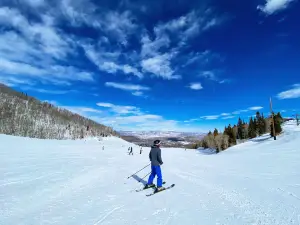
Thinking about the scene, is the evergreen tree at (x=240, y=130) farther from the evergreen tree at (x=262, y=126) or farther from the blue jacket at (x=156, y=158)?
the blue jacket at (x=156, y=158)

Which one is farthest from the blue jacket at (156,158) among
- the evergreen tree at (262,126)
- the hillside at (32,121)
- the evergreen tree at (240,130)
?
the hillside at (32,121)

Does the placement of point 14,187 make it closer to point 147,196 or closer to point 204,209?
point 147,196

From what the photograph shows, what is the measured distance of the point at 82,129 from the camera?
144m

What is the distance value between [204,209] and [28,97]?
151624mm

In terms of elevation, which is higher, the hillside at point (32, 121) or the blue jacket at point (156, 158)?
the hillside at point (32, 121)

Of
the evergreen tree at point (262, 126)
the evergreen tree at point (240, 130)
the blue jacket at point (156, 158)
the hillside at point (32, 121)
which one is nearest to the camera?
the blue jacket at point (156, 158)

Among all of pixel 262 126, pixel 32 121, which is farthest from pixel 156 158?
pixel 32 121

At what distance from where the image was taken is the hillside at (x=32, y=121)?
318ft

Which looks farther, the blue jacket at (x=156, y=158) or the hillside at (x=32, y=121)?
the hillside at (x=32, y=121)

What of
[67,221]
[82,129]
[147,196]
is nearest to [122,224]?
[67,221]

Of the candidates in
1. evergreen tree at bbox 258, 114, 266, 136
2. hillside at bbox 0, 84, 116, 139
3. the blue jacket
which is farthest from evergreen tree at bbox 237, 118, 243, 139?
the blue jacket

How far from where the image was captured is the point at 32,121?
11112 cm

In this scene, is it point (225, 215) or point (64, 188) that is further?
point (64, 188)

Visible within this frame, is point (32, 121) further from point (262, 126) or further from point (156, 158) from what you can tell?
point (156, 158)
